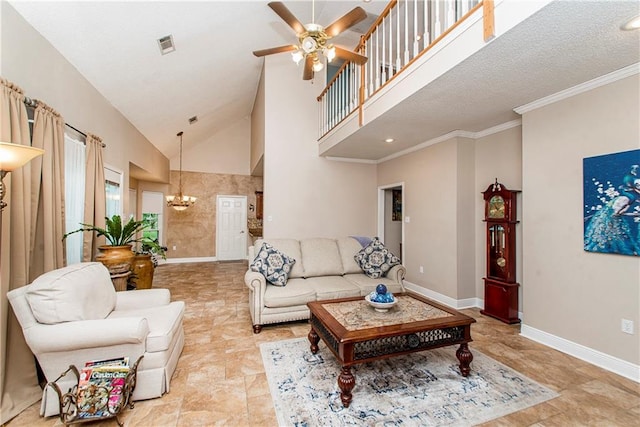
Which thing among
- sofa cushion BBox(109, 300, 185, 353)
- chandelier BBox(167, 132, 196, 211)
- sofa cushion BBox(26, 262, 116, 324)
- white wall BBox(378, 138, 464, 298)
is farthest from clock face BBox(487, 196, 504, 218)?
chandelier BBox(167, 132, 196, 211)

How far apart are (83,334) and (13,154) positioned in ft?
3.79

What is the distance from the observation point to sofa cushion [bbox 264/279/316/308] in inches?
123

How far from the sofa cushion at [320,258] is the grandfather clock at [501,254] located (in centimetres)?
209

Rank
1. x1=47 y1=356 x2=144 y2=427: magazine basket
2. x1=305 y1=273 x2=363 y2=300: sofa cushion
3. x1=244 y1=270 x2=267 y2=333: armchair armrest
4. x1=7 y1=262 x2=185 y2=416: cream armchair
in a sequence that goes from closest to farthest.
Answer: x1=47 y1=356 x2=144 y2=427: magazine basket
x1=7 y1=262 x2=185 y2=416: cream armchair
x1=244 y1=270 x2=267 y2=333: armchair armrest
x1=305 y1=273 x2=363 y2=300: sofa cushion

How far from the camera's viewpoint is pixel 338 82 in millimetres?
4855

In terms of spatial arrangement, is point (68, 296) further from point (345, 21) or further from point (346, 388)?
point (345, 21)

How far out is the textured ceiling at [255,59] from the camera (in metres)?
1.93

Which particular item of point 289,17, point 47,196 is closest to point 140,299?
point 47,196

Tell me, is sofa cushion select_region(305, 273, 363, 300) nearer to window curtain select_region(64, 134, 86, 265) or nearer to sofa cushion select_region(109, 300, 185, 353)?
sofa cushion select_region(109, 300, 185, 353)

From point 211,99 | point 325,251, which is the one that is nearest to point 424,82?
point 325,251

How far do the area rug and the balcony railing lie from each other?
8.64 ft

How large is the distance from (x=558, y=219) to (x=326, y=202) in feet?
12.2

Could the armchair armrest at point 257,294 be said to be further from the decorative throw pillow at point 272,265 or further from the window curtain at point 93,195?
the window curtain at point 93,195

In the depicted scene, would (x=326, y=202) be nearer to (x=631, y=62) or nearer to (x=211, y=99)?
(x=211, y=99)
